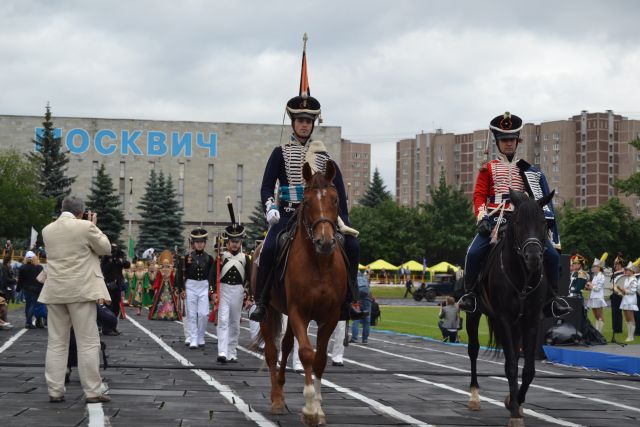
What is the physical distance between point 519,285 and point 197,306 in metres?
11.7

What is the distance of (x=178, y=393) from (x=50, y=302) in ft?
6.02

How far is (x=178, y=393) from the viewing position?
11531 millimetres

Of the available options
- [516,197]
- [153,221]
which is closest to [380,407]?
[516,197]

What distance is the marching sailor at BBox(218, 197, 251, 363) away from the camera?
17494 mm

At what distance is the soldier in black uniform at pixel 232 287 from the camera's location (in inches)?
688

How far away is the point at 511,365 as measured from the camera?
10078 millimetres

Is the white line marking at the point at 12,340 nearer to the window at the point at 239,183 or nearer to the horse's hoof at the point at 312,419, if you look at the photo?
the horse's hoof at the point at 312,419

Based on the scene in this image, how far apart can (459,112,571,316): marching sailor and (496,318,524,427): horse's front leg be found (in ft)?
2.30

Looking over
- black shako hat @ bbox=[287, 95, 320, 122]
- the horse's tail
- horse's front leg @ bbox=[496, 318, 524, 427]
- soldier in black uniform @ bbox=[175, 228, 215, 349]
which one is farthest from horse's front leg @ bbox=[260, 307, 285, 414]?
soldier in black uniform @ bbox=[175, 228, 215, 349]

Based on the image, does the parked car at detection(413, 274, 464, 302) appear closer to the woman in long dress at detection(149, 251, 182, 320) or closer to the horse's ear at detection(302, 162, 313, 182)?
the woman in long dress at detection(149, 251, 182, 320)

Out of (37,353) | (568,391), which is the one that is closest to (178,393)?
(568,391)

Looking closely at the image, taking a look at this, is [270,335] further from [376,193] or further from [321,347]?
[376,193]

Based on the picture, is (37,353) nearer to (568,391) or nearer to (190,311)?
(190,311)

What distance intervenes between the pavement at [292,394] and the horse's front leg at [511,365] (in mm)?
323
